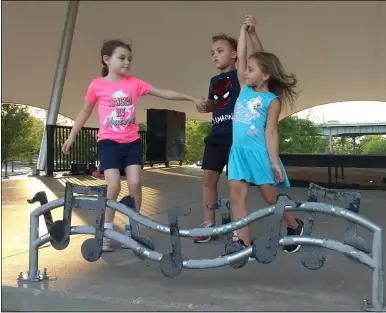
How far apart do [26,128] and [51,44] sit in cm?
622

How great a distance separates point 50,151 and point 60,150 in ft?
1.46

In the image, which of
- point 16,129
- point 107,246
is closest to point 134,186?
point 107,246

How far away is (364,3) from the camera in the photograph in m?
19.5

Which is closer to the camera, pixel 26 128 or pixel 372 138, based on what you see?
pixel 26 128

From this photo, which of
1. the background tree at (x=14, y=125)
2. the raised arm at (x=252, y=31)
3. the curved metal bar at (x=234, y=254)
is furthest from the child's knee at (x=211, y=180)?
the background tree at (x=14, y=125)

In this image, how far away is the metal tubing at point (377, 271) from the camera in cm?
265

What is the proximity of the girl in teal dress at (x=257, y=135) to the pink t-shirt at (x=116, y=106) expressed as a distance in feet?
3.24

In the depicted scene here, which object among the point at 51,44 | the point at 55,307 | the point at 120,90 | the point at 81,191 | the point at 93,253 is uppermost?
the point at 51,44

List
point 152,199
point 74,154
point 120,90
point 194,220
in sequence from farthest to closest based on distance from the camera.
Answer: point 74,154 < point 152,199 < point 194,220 < point 120,90

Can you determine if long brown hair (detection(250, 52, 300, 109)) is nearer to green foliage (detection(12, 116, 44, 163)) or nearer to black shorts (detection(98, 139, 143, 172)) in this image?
black shorts (detection(98, 139, 143, 172))

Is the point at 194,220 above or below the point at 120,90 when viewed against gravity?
below

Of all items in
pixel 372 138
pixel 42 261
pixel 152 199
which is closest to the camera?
pixel 42 261

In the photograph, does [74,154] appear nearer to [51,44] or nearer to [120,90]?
[120,90]

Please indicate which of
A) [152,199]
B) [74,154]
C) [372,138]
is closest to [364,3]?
[74,154]
